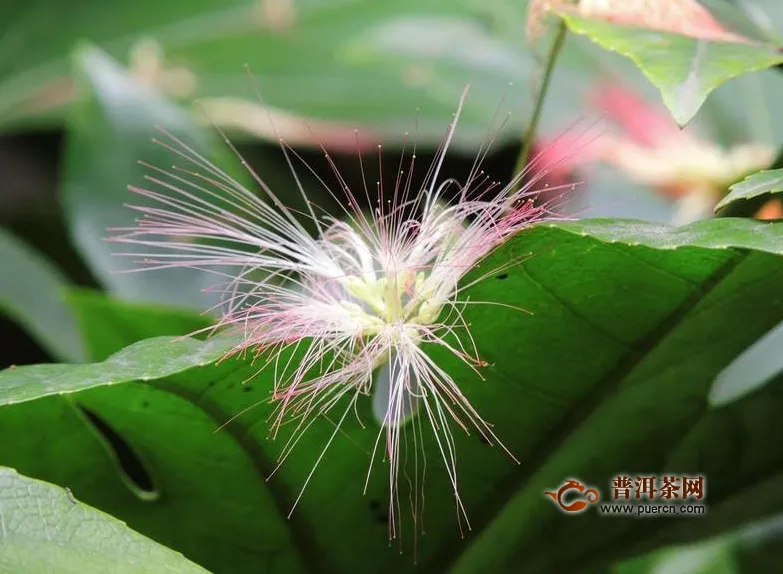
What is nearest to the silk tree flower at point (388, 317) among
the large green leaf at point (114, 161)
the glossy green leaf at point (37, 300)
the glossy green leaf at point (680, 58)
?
the glossy green leaf at point (680, 58)

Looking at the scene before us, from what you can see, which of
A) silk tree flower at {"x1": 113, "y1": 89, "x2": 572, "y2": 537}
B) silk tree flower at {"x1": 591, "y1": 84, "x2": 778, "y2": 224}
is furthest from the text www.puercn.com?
silk tree flower at {"x1": 591, "y1": 84, "x2": 778, "y2": 224}

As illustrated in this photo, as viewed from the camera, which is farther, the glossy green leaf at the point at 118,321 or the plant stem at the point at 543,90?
the glossy green leaf at the point at 118,321

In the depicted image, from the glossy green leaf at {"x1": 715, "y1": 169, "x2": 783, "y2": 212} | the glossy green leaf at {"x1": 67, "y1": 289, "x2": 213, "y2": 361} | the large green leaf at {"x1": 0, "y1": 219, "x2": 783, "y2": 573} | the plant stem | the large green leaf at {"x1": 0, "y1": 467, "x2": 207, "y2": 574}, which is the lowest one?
the large green leaf at {"x1": 0, "y1": 467, "x2": 207, "y2": 574}

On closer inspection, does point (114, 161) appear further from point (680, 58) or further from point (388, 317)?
point (680, 58)

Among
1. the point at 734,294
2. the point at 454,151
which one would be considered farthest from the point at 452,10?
the point at 734,294

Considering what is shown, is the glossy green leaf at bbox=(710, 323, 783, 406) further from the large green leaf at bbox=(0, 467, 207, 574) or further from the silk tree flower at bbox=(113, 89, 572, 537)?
the large green leaf at bbox=(0, 467, 207, 574)

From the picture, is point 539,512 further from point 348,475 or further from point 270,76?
point 270,76

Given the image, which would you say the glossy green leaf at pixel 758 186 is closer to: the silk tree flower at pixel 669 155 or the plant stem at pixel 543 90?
the plant stem at pixel 543 90

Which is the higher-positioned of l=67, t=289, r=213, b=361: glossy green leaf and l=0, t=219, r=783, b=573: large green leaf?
l=67, t=289, r=213, b=361: glossy green leaf

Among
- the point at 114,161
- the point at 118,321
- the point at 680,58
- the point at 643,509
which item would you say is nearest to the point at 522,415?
the point at 643,509
